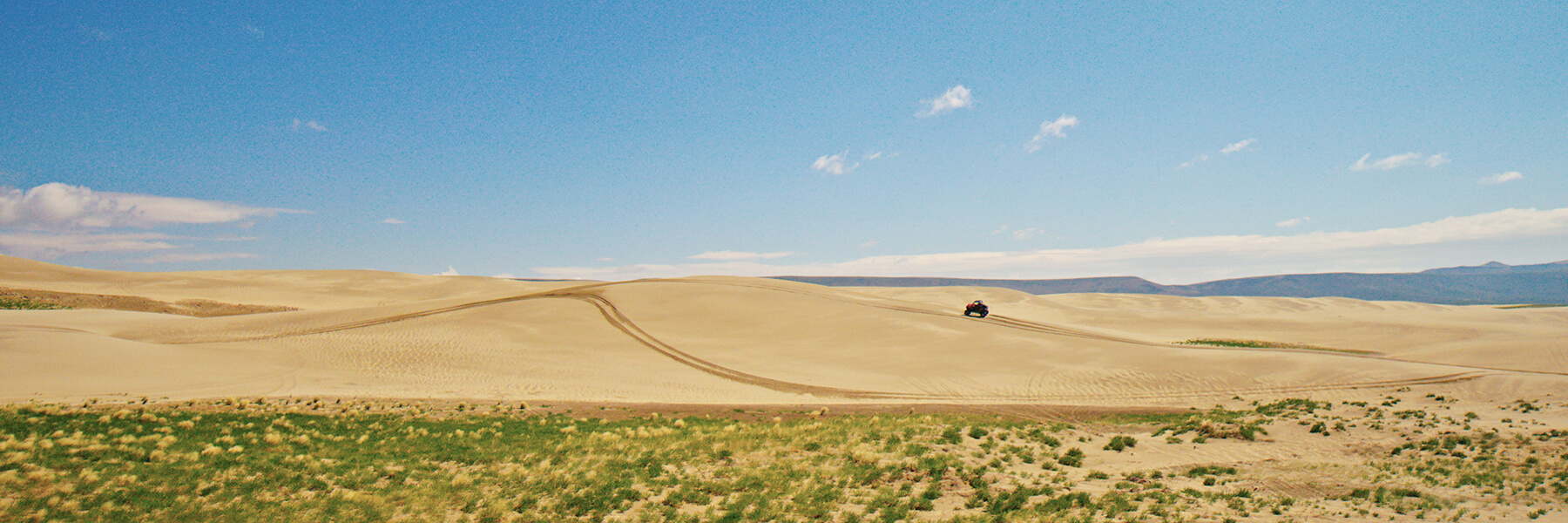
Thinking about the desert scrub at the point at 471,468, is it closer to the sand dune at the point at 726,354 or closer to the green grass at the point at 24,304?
the sand dune at the point at 726,354

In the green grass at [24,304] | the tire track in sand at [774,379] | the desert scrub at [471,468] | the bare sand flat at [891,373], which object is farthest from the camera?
the green grass at [24,304]

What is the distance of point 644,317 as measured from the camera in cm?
3984

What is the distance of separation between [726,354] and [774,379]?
610cm

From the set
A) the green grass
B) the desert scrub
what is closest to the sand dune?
the desert scrub

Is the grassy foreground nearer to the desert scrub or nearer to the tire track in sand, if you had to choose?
the desert scrub

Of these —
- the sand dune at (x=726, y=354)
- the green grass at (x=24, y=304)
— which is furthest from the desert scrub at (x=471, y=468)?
the green grass at (x=24, y=304)

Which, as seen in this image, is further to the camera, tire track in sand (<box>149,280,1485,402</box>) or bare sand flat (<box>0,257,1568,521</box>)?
tire track in sand (<box>149,280,1485,402</box>)

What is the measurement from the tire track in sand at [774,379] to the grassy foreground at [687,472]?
6470mm

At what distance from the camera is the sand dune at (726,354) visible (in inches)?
858

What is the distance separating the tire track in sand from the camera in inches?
874

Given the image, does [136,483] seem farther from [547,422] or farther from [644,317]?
[644,317]

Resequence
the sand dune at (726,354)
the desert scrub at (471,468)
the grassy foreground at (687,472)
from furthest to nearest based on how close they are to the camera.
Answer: the sand dune at (726,354) → the desert scrub at (471,468) → the grassy foreground at (687,472)

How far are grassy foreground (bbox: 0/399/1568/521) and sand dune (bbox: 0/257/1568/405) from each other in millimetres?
6464

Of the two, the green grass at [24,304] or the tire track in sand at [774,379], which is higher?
the green grass at [24,304]
